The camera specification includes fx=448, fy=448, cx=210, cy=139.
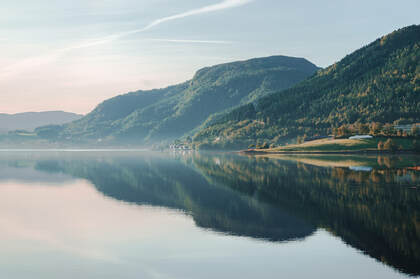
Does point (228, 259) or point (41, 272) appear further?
point (228, 259)

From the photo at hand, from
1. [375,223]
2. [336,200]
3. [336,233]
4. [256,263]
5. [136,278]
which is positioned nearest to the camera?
[136,278]

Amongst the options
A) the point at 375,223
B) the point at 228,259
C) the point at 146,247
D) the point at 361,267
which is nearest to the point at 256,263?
the point at 228,259

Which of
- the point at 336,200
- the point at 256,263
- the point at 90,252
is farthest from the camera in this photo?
the point at 336,200

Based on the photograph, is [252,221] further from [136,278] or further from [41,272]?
[41,272]

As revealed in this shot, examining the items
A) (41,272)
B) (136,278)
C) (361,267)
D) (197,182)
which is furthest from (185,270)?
(197,182)

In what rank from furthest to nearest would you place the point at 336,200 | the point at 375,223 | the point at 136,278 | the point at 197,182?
the point at 197,182, the point at 336,200, the point at 375,223, the point at 136,278

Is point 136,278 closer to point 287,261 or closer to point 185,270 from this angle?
point 185,270

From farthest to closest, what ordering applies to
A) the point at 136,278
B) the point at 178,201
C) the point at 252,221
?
the point at 178,201
the point at 252,221
the point at 136,278

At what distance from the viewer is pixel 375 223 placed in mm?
45219

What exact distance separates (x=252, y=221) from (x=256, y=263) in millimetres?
15235

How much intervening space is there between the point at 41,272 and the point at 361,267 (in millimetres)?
23198

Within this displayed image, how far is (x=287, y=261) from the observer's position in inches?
1359

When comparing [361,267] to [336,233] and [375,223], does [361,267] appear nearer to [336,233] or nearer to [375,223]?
[336,233]

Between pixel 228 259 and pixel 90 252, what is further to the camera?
pixel 90 252
